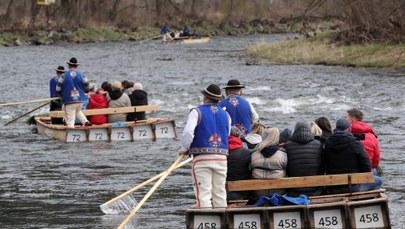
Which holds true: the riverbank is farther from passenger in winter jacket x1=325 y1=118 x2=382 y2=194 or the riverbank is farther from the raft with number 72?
passenger in winter jacket x1=325 y1=118 x2=382 y2=194

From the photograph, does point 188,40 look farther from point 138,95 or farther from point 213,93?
point 213,93

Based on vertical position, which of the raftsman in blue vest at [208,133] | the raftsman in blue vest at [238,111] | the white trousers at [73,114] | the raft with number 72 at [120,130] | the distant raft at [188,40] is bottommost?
the raftsman in blue vest at [208,133]

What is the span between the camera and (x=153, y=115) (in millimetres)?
30281

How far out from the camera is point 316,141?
13.0 meters

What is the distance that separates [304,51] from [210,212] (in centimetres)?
3979

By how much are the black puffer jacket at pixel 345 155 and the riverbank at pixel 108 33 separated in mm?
55205

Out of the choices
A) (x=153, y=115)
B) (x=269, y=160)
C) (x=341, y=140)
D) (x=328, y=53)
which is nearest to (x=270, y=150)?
(x=269, y=160)

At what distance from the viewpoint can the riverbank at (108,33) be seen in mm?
75556

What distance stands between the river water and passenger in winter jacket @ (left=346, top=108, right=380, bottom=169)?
3.43ft

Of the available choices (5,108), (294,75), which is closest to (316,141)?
(5,108)

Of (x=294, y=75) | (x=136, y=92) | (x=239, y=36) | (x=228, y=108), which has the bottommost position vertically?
(x=228, y=108)

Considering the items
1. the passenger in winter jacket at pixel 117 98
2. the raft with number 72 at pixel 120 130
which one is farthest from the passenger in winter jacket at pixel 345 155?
the passenger in winter jacket at pixel 117 98

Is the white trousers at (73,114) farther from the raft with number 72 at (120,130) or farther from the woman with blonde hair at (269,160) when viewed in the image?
the woman with blonde hair at (269,160)

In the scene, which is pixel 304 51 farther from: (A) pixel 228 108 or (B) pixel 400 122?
(A) pixel 228 108
